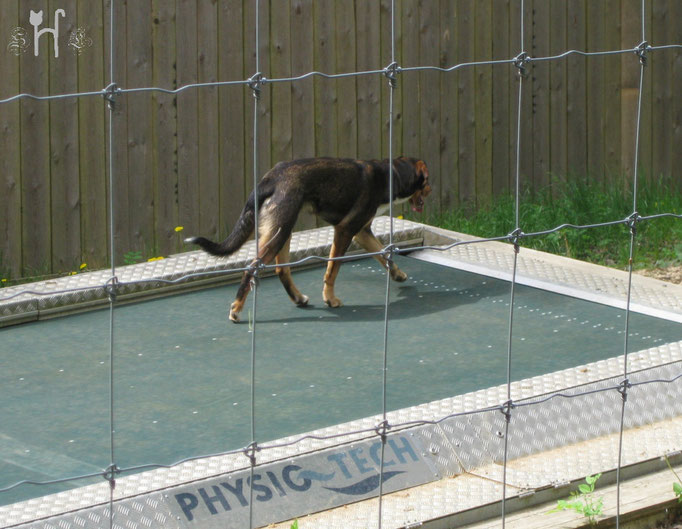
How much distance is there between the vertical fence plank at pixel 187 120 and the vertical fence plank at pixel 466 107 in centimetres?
210

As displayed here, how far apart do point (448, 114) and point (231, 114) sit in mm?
1758

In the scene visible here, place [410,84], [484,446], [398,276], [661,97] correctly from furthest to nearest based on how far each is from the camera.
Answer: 1. [661,97]
2. [410,84]
3. [398,276]
4. [484,446]

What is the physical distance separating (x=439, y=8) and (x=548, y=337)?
156 inches

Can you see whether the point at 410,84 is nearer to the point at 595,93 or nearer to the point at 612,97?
the point at 595,93

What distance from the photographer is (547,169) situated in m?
9.08

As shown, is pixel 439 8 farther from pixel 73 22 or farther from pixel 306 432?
pixel 306 432

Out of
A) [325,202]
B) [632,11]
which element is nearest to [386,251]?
[325,202]

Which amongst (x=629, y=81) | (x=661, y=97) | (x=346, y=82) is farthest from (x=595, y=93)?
(x=346, y=82)

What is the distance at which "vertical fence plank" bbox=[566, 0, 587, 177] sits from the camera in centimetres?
909

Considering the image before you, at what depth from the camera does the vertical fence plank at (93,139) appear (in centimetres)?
719

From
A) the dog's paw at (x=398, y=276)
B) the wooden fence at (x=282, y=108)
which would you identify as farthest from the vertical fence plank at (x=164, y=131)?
the dog's paw at (x=398, y=276)

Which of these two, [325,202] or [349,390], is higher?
[325,202]

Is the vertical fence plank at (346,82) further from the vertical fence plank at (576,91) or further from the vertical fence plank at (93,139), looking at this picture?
the vertical fence plank at (576,91)

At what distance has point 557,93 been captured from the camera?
9.09m
